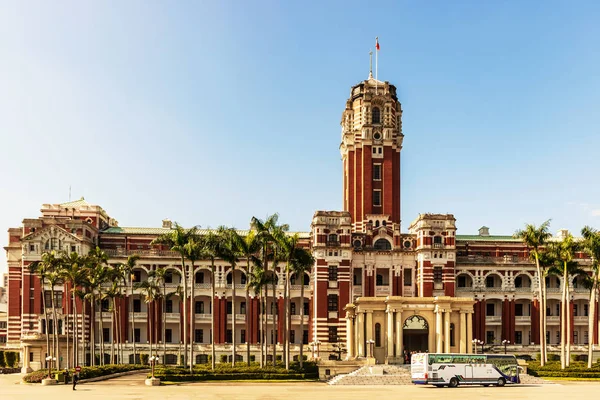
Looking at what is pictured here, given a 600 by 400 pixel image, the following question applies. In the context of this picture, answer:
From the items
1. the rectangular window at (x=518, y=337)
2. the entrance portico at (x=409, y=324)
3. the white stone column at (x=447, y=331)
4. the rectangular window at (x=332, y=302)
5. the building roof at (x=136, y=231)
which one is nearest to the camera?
the white stone column at (x=447, y=331)

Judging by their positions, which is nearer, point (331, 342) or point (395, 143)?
point (331, 342)

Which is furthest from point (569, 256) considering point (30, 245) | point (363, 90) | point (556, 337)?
point (30, 245)

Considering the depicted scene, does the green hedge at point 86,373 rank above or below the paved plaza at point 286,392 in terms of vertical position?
below

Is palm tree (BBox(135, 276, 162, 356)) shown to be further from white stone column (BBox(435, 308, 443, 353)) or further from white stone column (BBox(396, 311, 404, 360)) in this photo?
white stone column (BBox(435, 308, 443, 353))

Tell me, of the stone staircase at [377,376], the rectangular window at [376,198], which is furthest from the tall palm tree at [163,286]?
the rectangular window at [376,198]

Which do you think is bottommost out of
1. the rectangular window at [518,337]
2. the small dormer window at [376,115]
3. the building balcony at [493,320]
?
the rectangular window at [518,337]

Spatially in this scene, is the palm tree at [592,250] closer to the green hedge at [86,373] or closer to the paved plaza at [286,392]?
the paved plaza at [286,392]

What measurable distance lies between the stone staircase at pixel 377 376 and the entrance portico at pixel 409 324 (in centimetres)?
571

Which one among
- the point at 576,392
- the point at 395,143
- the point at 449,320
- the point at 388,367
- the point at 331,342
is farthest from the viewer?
the point at 395,143

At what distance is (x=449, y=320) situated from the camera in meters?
95.6

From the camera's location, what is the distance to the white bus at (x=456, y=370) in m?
73.4

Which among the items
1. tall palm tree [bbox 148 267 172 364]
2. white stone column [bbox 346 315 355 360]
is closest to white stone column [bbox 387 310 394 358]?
white stone column [bbox 346 315 355 360]

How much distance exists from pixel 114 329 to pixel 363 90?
5262 centimetres

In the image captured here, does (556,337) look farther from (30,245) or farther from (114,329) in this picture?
(30,245)
